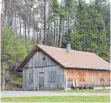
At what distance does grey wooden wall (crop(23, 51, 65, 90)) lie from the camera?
33.7 meters

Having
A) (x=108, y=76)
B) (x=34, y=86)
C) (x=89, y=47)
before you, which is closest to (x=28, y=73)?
(x=34, y=86)

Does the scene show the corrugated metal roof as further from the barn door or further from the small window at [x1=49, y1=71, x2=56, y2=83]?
the barn door

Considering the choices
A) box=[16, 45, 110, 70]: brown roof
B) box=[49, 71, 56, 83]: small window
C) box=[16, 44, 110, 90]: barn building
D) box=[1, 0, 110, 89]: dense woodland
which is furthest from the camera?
box=[1, 0, 110, 89]: dense woodland

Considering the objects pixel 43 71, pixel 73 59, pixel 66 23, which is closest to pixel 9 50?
pixel 43 71

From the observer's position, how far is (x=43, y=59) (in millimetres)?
35281

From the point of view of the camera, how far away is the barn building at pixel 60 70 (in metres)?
33.5

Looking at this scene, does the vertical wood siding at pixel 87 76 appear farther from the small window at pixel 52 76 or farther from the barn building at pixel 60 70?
the small window at pixel 52 76

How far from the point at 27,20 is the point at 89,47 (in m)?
12.3

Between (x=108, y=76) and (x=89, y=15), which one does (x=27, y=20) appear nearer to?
(x=89, y=15)

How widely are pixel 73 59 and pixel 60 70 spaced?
9.14ft

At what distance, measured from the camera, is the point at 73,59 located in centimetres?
3566

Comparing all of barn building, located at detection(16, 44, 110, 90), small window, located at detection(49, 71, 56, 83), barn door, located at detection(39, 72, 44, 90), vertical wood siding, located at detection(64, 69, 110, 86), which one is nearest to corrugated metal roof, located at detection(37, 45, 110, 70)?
barn building, located at detection(16, 44, 110, 90)

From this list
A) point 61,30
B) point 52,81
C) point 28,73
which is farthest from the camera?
point 61,30

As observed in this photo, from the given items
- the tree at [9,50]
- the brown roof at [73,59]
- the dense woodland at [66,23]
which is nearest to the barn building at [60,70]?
the brown roof at [73,59]
